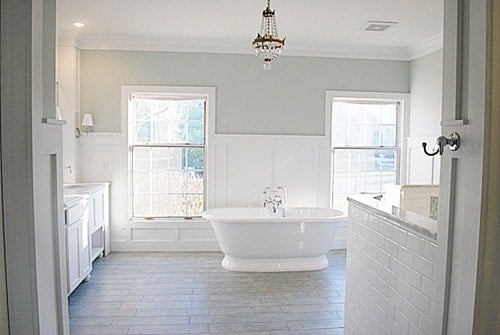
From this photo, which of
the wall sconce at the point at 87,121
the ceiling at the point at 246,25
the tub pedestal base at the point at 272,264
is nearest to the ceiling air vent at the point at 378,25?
the ceiling at the point at 246,25

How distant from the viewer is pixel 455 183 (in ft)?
4.45

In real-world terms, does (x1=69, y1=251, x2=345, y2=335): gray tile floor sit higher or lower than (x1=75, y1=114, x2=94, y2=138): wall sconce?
lower

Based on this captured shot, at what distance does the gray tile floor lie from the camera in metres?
3.30

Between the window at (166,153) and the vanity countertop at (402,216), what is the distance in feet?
10.3

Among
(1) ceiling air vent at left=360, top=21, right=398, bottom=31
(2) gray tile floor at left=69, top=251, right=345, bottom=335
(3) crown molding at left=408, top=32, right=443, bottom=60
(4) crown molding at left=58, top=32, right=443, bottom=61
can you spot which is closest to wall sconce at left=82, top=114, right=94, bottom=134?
(4) crown molding at left=58, top=32, right=443, bottom=61

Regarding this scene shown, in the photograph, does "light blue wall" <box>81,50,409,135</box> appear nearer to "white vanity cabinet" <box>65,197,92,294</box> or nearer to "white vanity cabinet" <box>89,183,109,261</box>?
"white vanity cabinet" <box>89,183,109,261</box>

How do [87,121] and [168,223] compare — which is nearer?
[87,121]

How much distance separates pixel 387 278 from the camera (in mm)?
2199

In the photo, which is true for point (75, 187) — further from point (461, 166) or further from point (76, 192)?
point (461, 166)

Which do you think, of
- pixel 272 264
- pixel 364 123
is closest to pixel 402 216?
pixel 272 264

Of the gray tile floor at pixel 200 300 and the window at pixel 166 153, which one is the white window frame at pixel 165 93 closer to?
the window at pixel 166 153

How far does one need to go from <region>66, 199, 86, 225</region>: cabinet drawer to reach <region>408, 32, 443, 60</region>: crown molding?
14.0 ft

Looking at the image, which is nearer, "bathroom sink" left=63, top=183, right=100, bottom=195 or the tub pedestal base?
"bathroom sink" left=63, top=183, right=100, bottom=195

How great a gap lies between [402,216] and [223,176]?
11.9 feet
